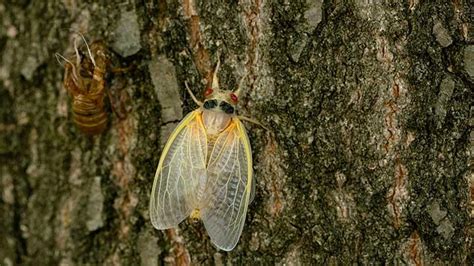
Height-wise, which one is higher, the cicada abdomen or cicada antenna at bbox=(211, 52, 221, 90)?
cicada antenna at bbox=(211, 52, 221, 90)

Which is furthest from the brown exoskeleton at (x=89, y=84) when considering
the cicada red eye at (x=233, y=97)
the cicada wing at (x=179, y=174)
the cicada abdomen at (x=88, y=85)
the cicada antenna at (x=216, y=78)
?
the cicada red eye at (x=233, y=97)

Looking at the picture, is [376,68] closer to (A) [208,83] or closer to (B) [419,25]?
(B) [419,25]

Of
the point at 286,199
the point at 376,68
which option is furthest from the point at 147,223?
the point at 376,68

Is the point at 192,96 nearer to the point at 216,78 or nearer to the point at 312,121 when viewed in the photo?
the point at 216,78

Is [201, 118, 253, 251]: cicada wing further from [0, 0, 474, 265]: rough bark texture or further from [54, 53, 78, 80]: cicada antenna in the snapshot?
[54, 53, 78, 80]: cicada antenna

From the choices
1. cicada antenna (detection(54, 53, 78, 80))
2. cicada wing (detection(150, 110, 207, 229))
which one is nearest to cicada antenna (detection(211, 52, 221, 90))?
cicada wing (detection(150, 110, 207, 229))

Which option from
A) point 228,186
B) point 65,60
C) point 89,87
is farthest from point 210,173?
point 65,60

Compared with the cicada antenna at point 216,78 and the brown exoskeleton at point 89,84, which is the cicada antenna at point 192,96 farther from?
the brown exoskeleton at point 89,84
